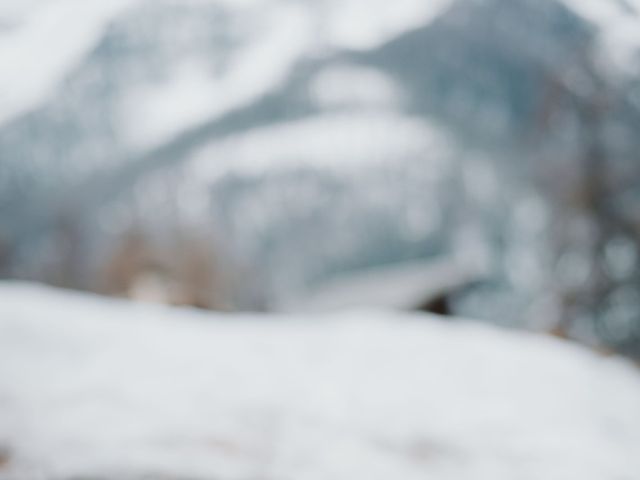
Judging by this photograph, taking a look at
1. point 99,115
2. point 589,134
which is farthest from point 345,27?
point 589,134

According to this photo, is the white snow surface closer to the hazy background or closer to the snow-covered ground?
the hazy background

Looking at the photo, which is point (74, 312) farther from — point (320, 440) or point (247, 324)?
point (320, 440)

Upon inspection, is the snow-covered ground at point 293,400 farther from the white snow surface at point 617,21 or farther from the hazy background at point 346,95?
the white snow surface at point 617,21

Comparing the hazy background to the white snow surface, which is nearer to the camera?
the white snow surface

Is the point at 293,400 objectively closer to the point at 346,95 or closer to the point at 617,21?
the point at 346,95

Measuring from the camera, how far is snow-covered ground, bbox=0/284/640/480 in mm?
857

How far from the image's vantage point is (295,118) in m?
1.56

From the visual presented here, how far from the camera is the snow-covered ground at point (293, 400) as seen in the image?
2.81 feet

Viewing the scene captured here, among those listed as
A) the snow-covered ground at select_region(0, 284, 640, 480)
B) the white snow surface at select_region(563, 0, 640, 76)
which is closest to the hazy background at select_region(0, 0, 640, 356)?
the white snow surface at select_region(563, 0, 640, 76)

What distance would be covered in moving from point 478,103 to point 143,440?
1.25 m

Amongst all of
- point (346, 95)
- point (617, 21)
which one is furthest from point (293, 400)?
point (617, 21)

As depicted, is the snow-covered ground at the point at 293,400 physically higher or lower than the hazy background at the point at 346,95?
lower

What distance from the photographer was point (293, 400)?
1.11 metres

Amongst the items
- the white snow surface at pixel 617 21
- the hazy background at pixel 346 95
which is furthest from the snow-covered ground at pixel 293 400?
the white snow surface at pixel 617 21
